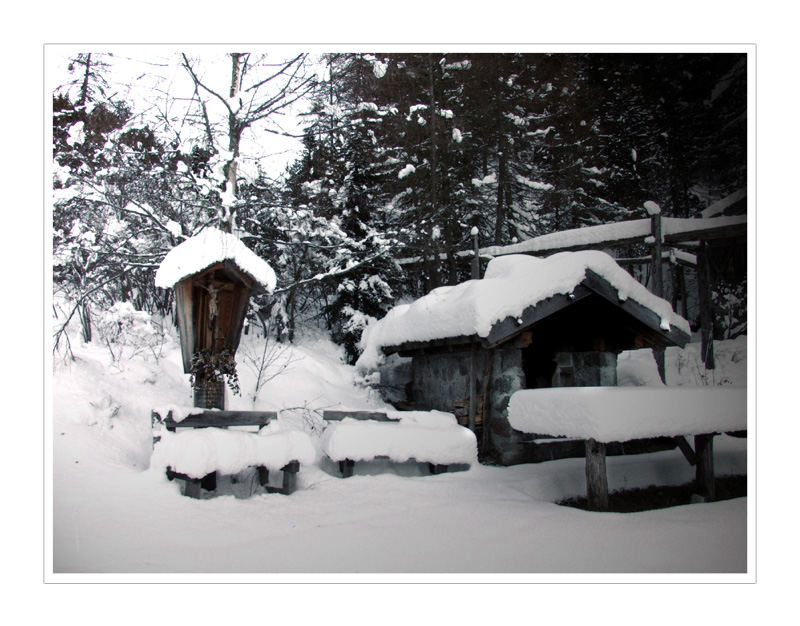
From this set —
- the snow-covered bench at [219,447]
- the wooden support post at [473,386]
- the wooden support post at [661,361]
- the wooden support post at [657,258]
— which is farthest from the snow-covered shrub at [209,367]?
the wooden support post at [661,361]

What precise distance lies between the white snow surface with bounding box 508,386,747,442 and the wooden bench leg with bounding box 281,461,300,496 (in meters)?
1.96

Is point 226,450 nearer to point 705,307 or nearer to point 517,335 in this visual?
point 517,335

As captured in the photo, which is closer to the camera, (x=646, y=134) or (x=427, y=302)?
(x=646, y=134)

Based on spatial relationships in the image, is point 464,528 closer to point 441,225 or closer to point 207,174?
point 441,225

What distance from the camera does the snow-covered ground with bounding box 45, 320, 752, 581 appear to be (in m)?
3.56

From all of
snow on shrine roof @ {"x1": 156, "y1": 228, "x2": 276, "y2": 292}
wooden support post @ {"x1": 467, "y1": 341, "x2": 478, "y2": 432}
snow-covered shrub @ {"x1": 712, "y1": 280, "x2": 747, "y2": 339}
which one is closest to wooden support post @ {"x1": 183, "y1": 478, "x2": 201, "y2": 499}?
snow on shrine roof @ {"x1": 156, "y1": 228, "x2": 276, "y2": 292}

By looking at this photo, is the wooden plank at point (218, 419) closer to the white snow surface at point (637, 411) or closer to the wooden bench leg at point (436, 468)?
the wooden bench leg at point (436, 468)

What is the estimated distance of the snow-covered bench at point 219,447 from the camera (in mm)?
4230

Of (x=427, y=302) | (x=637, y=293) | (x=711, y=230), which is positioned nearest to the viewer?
(x=711, y=230)

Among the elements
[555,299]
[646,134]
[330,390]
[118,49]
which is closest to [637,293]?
[555,299]

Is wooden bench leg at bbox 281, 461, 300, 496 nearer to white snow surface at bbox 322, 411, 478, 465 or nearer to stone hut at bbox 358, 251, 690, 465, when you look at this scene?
white snow surface at bbox 322, 411, 478, 465

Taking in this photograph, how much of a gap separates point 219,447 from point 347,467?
1246 mm

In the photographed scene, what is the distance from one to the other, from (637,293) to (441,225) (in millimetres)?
1914
